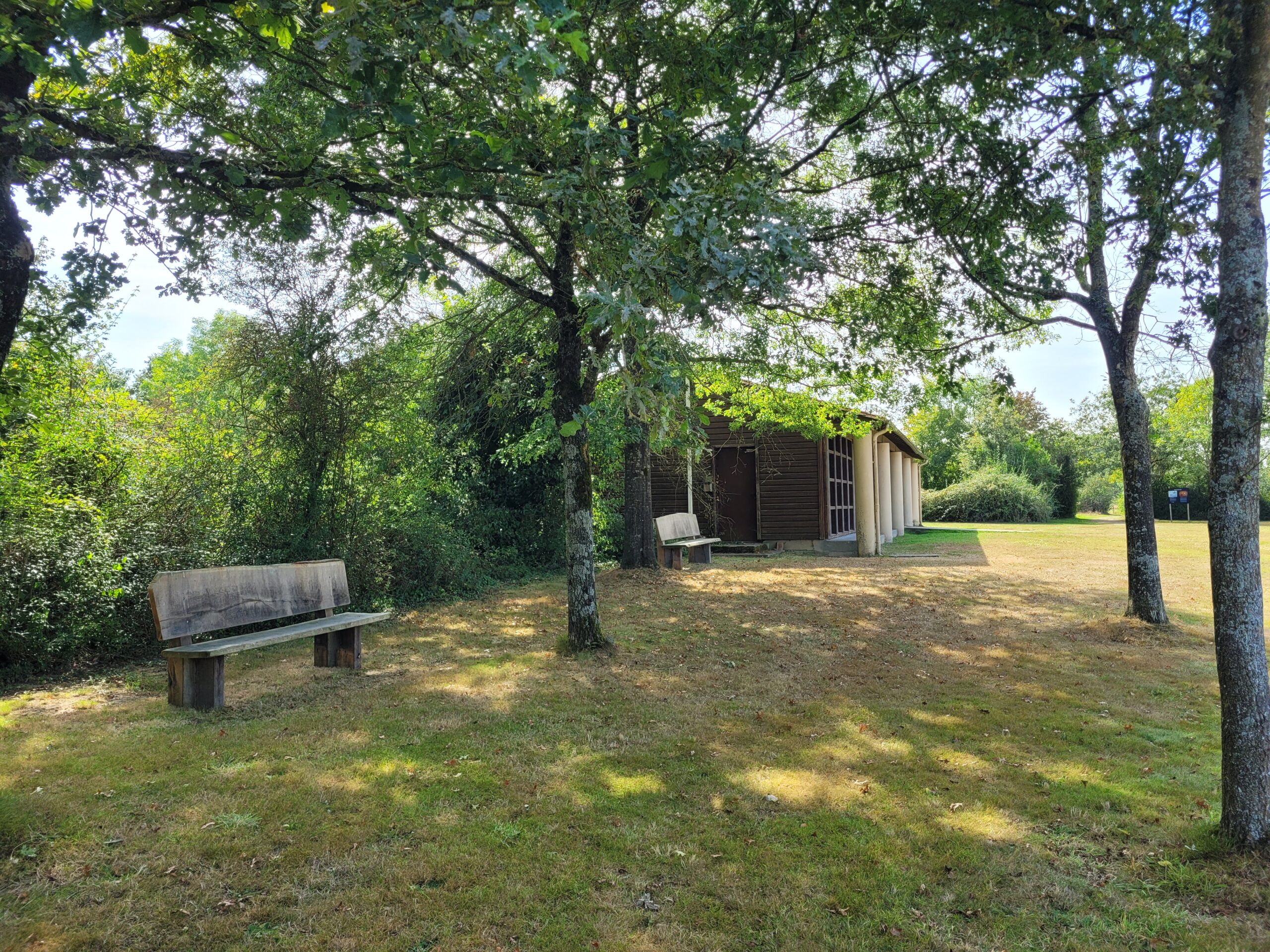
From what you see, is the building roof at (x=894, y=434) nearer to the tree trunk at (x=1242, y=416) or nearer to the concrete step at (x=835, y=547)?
the concrete step at (x=835, y=547)

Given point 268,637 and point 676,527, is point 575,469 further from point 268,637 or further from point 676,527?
point 676,527

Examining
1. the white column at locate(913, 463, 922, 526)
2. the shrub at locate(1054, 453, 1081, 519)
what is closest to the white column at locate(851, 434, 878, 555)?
the white column at locate(913, 463, 922, 526)

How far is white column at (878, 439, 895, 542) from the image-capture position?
76.5ft

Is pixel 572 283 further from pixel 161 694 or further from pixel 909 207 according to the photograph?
pixel 161 694

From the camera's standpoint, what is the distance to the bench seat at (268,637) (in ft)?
18.0

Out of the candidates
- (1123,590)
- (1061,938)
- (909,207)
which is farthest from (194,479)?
(1123,590)

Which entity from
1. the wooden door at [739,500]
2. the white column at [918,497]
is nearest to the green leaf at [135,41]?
the wooden door at [739,500]

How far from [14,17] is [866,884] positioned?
5.26 meters

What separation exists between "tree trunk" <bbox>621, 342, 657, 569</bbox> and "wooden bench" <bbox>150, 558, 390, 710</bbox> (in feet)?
23.9

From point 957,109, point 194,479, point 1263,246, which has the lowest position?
point 194,479

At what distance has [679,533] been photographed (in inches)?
628

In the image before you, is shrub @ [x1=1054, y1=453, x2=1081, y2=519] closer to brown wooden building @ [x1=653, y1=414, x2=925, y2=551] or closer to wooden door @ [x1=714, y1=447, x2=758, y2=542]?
brown wooden building @ [x1=653, y1=414, x2=925, y2=551]

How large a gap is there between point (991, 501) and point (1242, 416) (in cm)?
4111

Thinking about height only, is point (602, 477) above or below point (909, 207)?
below
